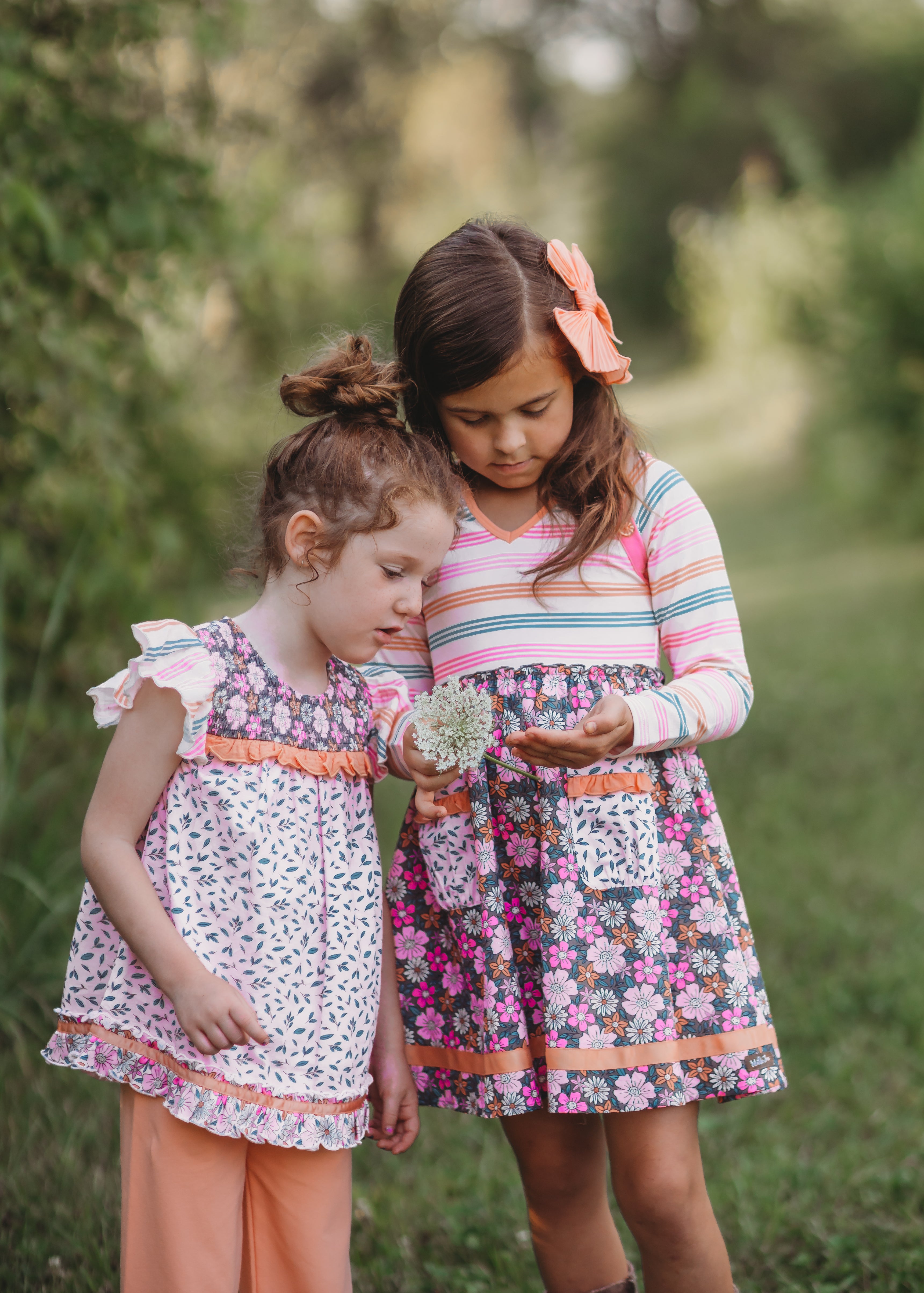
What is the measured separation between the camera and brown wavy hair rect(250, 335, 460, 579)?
172 cm

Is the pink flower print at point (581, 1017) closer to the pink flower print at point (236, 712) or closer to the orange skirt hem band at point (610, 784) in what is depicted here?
the orange skirt hem band at point (610, 784)

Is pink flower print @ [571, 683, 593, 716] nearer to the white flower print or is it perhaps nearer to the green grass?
the white flower print

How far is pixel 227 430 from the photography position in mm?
7973

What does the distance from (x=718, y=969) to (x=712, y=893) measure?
4.3 inches

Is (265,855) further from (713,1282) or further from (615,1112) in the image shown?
(713,1282)

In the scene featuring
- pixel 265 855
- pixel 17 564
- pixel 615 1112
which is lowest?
pixel 615 1112

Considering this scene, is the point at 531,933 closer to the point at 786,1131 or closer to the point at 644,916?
the point at 644,916

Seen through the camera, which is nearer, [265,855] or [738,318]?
[265,855]

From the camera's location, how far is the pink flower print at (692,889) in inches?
71.4

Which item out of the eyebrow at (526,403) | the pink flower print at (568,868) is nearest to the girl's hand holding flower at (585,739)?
the pink flower print at (568,868)

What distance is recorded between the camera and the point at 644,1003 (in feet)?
5.76

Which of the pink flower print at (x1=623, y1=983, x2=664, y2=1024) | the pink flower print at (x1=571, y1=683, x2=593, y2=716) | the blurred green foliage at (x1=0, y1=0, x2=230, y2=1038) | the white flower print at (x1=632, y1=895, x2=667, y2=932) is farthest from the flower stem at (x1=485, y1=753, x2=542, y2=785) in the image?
the blurred green foliage at (x1=0, y1=0, x2=230, y2=1038)

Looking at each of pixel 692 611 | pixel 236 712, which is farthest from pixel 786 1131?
pixel 236 712

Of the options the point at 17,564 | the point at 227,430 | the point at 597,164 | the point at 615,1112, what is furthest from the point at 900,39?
the point at 615,1112
